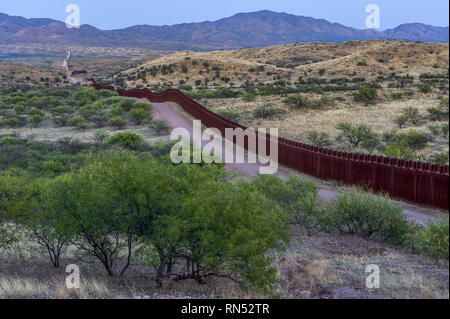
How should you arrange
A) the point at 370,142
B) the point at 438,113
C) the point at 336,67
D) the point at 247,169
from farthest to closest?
the point at 336,67 → the point at 438,113 → the point at 370,142 → the point at 247,169

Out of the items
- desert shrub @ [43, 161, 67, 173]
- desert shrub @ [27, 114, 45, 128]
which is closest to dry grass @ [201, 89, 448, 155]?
desert shrub @ [43, 161, 67, 173]

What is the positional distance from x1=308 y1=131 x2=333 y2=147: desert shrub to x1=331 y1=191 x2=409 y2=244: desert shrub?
14114 mm

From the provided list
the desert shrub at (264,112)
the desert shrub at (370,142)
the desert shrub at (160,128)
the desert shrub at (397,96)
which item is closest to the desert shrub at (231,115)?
the desert shrub at (264,112)

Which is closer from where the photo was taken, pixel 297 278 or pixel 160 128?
pixel 297 278

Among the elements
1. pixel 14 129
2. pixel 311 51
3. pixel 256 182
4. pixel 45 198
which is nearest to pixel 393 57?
pixel 311 51

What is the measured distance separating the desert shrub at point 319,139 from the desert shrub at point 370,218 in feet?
46.3

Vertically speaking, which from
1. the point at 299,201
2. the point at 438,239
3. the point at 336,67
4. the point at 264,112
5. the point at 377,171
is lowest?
the point at 299,201

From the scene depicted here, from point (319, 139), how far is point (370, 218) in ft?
51.4

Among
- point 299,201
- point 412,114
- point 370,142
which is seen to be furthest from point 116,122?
point 299,201

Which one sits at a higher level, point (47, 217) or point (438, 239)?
point (438, 239)

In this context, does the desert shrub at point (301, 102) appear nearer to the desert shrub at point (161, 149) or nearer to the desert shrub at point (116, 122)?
the desert shrub at point (116, 122)

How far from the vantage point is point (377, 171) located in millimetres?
15133

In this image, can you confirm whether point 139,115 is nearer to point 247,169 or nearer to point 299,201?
point 247,169
